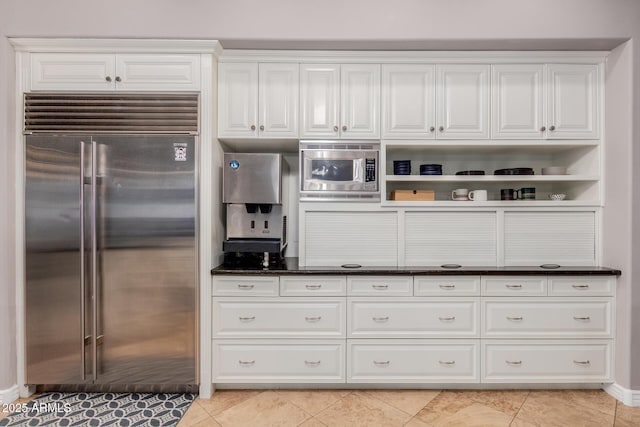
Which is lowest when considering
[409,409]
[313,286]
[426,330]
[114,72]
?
[409,409]

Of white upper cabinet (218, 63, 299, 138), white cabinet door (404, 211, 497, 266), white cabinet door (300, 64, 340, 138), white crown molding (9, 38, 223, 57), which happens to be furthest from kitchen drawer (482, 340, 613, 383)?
white crown molding (9, 38, 223, 57)

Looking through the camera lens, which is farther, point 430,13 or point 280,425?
point 430,13

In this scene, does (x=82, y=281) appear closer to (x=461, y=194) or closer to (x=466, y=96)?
(x=461, y=194)

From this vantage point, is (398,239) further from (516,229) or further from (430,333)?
(516,229)

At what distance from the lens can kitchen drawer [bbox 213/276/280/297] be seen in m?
2.32

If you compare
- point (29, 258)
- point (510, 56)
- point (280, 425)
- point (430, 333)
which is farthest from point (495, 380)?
point (29, 258)

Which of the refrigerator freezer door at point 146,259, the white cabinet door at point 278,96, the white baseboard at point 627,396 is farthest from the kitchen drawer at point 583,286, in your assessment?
the refrigerator freezer door at point 146,259

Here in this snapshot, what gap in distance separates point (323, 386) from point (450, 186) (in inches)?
76.2

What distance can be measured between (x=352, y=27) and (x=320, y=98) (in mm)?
517

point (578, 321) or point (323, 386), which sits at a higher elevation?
point (578, 321)

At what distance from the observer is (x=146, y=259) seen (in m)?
2.26

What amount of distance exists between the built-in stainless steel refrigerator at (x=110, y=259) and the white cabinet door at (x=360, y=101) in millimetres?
1118

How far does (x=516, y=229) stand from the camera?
8.34ft

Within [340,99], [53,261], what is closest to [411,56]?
[340,99]
